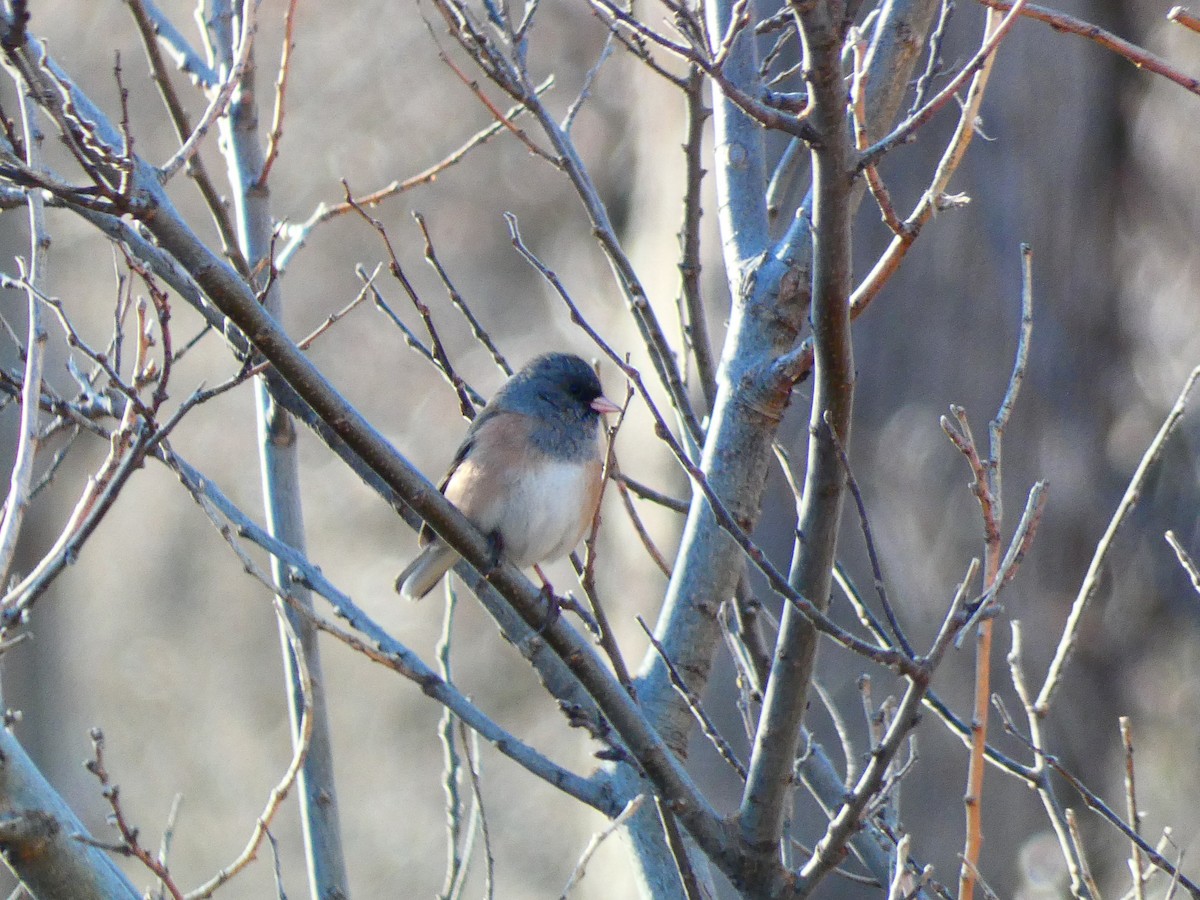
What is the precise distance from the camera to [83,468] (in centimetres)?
897

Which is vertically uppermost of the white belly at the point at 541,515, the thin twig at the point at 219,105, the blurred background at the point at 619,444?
the blurred background at the point at 619,444

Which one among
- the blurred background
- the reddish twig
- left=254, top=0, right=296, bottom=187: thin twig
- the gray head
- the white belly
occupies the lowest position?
the reddish twig

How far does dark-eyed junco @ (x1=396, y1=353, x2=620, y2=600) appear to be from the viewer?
2625 millimetres

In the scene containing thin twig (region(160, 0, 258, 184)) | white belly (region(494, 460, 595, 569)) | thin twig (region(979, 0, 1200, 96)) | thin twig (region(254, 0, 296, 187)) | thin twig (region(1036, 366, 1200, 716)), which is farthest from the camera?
white belly (region(494, 460, 595, 569))

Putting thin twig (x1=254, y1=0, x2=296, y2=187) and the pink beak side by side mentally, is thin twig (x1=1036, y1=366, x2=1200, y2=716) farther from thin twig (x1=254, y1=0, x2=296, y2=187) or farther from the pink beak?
thin twig (x1=254, y1=0, x2=296, y2=187)

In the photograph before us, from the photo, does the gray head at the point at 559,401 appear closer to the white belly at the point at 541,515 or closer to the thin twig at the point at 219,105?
the white belly at the point at 541,515

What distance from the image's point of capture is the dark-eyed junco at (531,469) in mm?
2625

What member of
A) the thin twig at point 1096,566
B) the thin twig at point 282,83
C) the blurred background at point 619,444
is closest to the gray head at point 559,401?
the thin twig at point 282,83

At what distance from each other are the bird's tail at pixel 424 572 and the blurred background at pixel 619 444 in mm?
2236

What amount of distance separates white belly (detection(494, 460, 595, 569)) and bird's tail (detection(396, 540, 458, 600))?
0.52ft

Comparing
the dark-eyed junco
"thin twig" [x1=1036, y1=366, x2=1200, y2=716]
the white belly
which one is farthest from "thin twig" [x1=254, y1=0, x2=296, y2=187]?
"thin twig" [x1=1036, y1=366, x2=1200, y2=716]

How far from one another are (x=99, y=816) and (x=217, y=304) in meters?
7.23

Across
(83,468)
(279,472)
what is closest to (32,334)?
(279,472)

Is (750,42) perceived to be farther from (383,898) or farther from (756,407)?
(383,898)
